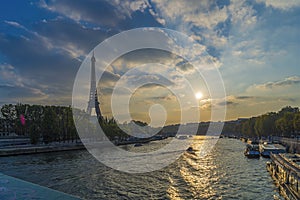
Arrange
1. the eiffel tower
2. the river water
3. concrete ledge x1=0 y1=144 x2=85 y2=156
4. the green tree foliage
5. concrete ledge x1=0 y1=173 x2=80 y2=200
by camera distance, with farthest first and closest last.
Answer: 1. the eiffel tower
2. the green tree foliage
3. concrete ledge x1=0 y1=144 x2=85 y2=156
4. the river water
5. concrete ledge x1=0 y1=173 x2=80 y2=200

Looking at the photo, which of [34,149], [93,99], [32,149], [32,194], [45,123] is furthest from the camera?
[93,99]

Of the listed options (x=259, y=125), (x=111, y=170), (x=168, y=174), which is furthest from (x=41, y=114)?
(x=259, y=125)

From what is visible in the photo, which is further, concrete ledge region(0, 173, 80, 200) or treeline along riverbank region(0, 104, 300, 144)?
treeline along riverbank region(0, 104, 300, 144)

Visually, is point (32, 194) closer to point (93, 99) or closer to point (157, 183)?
point (157, 183)

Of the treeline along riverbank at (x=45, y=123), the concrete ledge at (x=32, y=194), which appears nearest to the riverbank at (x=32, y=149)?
the treeline along riverbank at (x=45, y=123)

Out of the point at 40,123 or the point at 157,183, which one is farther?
the point at 40,123

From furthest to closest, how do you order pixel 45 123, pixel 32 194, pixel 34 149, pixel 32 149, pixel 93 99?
1. pixel 93 99
2. pixel 45 123
3. pixel 34 149
4. pixel 32 149
5. pixel 32 194

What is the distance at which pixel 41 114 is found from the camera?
80062 millimetres

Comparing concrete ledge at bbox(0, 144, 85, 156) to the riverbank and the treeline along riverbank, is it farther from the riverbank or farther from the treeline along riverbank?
the treeline along riverbank

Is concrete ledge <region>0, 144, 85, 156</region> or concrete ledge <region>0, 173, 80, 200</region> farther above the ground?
concrete ledge <region>0, 173, 80, 200</region>

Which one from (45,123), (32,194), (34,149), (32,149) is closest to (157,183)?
(32,194)

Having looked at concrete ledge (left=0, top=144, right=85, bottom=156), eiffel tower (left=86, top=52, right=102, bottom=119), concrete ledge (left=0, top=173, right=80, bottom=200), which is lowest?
concrete ledge (left=0, top=144, right=85, bottom=156)

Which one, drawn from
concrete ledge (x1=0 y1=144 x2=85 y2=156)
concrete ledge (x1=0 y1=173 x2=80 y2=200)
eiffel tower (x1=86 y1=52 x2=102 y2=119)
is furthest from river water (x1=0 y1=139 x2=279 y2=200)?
eiffel tower (x1=86 y1=52 x2=102 y2=119)

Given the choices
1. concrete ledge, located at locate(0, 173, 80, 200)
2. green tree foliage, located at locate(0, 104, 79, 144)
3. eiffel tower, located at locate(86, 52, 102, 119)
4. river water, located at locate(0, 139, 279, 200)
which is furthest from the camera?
eiffel tower, located at locate(86, 52, 102, 119)
